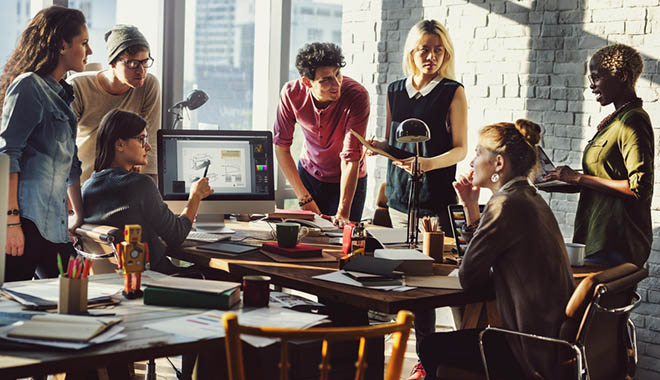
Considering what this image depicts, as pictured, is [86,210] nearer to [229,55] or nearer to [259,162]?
[259,162]

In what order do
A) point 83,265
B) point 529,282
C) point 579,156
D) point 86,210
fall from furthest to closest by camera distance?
point 579,156
point 86,210
point 529,282
point 83,265

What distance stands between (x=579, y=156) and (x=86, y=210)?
2.79m

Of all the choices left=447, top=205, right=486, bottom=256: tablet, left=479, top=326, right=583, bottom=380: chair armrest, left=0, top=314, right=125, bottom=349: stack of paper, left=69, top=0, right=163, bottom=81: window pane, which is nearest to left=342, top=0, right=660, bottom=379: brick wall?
left=69, top=0, right=163, bottom=81: window pane

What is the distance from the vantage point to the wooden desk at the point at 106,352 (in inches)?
59.6

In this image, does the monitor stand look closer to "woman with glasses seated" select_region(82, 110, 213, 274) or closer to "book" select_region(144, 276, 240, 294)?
"woman with glasses seated" select_region(82, 110, 213, 274)

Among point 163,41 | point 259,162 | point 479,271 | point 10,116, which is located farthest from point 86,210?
point 163,41

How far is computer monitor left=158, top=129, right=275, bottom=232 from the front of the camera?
336 centimetres

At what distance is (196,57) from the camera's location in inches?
194

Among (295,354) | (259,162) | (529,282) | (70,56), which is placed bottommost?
(295,354)

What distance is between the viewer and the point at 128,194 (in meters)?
2.91

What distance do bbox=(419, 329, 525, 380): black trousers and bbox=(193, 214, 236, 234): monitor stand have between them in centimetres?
128

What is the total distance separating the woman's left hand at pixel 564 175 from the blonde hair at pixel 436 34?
782 mm

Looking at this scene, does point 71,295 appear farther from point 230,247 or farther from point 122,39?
point 122,39

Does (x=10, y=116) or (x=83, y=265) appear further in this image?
(x=10, y=116)
